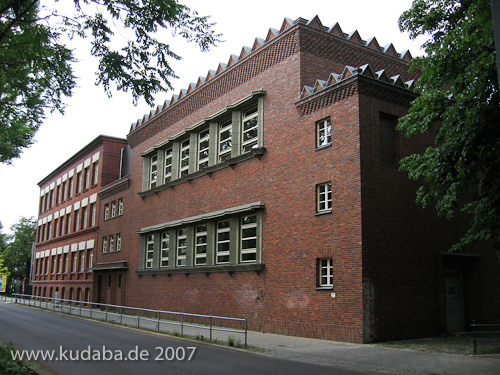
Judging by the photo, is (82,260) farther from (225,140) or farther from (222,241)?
(225,140)

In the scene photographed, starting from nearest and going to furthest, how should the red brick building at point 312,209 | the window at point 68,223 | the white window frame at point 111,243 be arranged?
1. the red brick building at point 312,209
2. the white window frame at point 111,243
3. the window at point 68,223

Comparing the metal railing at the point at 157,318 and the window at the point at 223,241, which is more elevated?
the window at the point at 223,241

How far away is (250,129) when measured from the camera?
884 inches

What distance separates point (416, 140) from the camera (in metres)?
A: 18.7

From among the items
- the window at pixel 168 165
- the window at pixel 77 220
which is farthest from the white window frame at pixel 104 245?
the window at pixel 168 165

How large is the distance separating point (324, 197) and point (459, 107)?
704 centimetres

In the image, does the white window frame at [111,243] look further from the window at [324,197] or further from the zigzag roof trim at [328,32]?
the window at [324,197]

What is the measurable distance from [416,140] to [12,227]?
8166 centimetres

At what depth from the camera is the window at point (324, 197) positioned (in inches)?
697

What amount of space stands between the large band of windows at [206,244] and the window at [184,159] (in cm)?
310

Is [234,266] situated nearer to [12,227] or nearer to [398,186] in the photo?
[398,186]

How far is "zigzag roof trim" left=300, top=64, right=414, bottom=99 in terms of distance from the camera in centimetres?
1719

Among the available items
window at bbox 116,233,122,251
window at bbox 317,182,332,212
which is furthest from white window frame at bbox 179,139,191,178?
window at bbox 317,182,332,212

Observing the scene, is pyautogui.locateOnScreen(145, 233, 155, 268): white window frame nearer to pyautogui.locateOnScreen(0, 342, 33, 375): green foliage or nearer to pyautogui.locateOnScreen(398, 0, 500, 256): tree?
pyautogui.locateOnScreen(398, 0, 500, 256): tree
